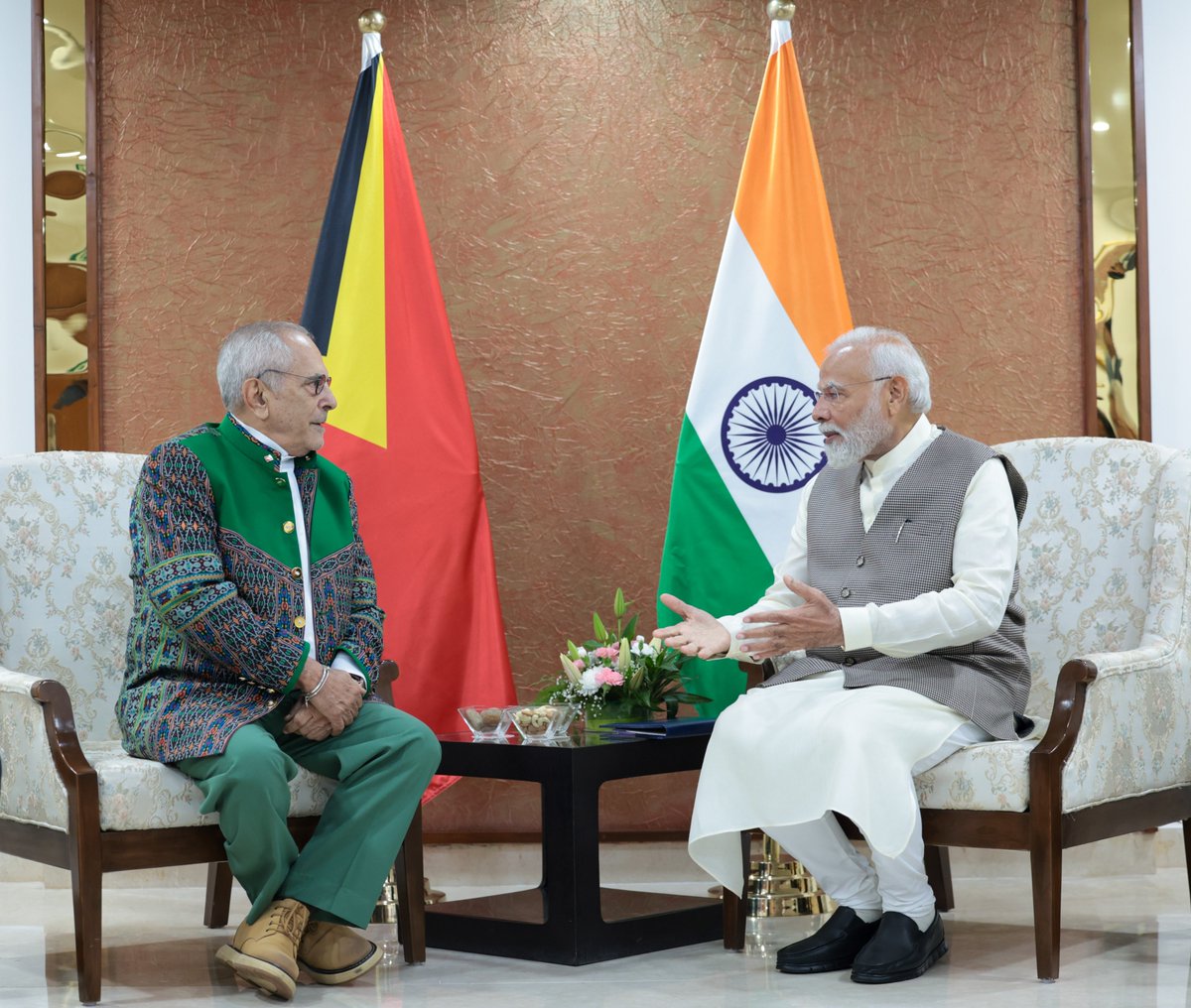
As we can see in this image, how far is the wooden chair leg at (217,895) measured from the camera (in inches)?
146

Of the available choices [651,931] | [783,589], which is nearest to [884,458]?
[783,589]

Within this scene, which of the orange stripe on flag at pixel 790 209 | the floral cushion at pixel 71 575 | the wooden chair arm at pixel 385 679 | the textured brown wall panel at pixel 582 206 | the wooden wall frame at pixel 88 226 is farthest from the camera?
the textured brown wall panel at pixel 582 206

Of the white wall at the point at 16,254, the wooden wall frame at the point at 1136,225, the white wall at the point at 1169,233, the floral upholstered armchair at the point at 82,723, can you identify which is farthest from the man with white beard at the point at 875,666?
the white wall at the point at 16,254

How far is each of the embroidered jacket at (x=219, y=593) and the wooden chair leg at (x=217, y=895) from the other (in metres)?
0.74

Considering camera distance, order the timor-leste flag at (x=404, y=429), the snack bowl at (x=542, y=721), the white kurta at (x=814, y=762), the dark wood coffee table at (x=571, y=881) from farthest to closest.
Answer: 1. the timor-leste flag at (x=404, y=429)
2. the snack bowl at (x=542, y=721)
3. the dark wood coffee table at (x=571, y=881)
4. the white kurta at (x=814, y=762)

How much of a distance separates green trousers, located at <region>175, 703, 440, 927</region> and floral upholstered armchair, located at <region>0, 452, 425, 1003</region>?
0.27 feet

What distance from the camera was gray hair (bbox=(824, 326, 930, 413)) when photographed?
3.39 metres

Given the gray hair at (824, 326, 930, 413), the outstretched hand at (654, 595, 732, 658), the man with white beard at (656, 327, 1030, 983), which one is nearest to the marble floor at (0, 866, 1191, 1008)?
the man with white beard at (656, 327, 1030, 983)

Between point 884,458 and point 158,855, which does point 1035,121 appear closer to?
point 884,458

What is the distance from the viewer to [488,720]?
3.41 meters

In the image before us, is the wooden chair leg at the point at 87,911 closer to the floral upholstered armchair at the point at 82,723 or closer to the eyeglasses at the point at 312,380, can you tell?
the floral upholstered armchair at the point at 82,723

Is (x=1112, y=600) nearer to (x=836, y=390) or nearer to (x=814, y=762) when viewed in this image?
(x=836, y=390)

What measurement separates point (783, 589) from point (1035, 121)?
1.91 meters

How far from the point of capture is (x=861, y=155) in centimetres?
451
